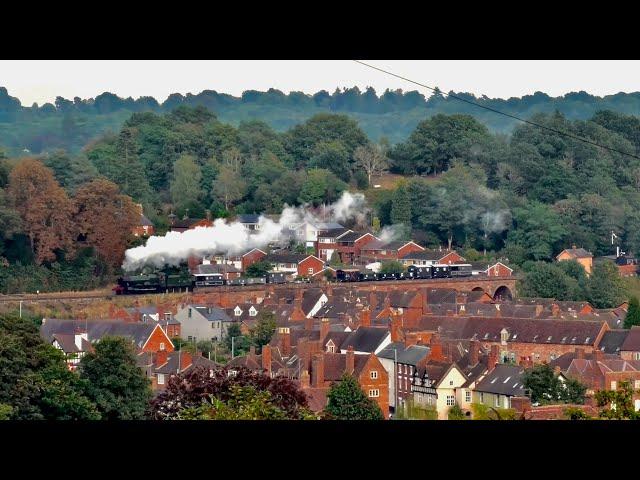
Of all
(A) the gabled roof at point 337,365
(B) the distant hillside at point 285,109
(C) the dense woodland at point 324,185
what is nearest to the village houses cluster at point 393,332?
(A) the gabled roof at point 337,365

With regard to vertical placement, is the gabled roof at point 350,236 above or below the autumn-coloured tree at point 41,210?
below

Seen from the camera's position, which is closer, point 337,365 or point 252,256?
point 337,365

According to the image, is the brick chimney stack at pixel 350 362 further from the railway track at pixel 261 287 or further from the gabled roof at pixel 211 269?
the gabled roof at pixel 211 269

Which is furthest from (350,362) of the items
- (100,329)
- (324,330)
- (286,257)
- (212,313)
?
(286,257)

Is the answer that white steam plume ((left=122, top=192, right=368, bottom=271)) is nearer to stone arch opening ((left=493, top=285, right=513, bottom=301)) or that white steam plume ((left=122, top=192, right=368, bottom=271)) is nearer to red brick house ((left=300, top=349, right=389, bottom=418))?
stone arch opening ((left=493, top=285, right=513, bottom=301))

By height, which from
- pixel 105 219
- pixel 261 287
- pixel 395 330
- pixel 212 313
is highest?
pixel 105 219

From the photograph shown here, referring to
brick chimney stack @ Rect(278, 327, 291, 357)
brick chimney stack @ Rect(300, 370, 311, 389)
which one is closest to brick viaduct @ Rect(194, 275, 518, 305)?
brick chimney stack @ Rect(278, 327, 291, 357)

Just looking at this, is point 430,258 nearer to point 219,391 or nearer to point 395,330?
point 395,330
